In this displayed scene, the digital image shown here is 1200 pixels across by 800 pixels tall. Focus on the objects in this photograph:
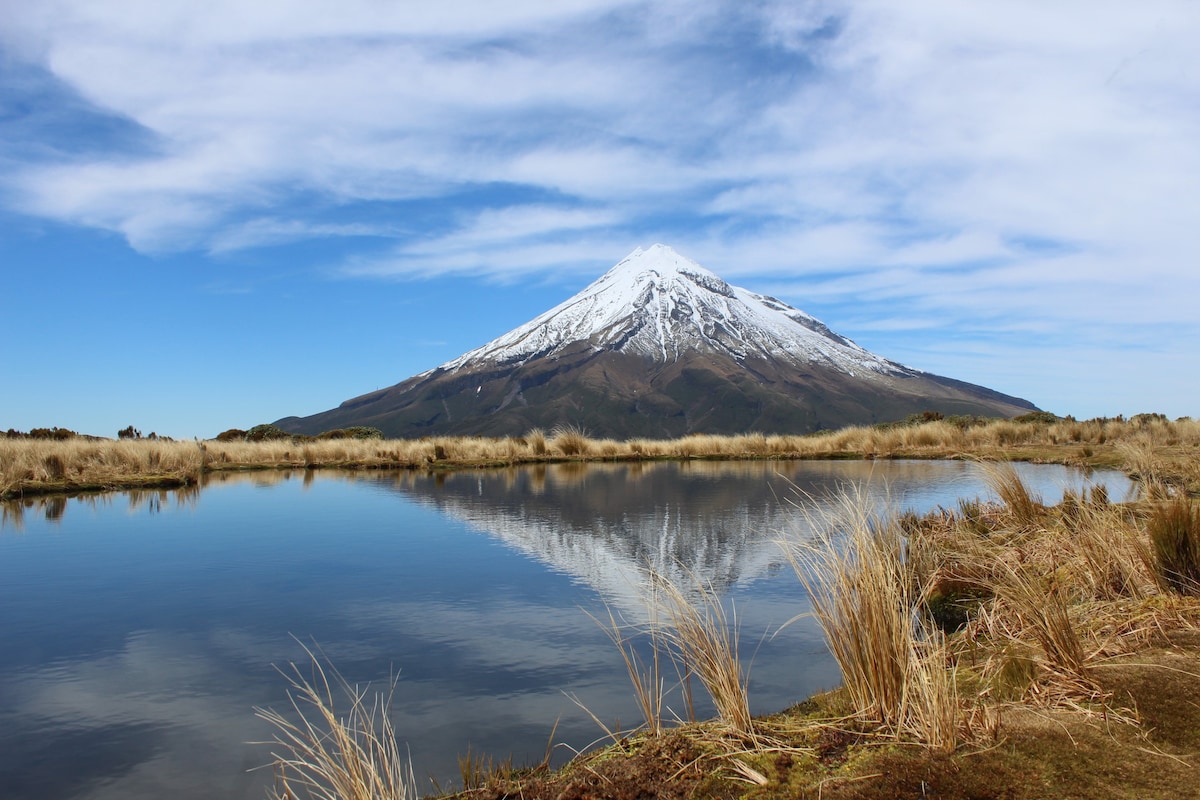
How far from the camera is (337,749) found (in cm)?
383

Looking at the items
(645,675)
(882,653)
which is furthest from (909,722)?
(645,675)

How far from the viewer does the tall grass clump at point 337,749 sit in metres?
2.74

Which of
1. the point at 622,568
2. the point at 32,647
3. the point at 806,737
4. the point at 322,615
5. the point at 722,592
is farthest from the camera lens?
the point at 622,568

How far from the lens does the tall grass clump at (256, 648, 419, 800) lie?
8.98 ft

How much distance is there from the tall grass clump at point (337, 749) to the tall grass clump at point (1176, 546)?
492 centimetres

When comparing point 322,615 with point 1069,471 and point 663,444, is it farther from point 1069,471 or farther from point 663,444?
point 663,444

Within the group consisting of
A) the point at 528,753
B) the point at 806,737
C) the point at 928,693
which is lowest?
the point at 528,753

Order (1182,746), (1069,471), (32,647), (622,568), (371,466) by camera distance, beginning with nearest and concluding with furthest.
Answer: (1182,746) < (32,647) < (622,568) < (1069,471) < (371,466)

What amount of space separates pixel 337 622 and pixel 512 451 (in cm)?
2168

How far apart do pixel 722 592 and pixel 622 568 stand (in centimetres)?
151

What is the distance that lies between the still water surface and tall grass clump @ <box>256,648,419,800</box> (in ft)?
0.44

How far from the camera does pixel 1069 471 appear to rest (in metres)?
17.5

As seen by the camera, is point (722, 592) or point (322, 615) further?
point (722, 592)

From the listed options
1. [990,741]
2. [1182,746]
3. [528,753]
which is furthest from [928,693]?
[528,753]
